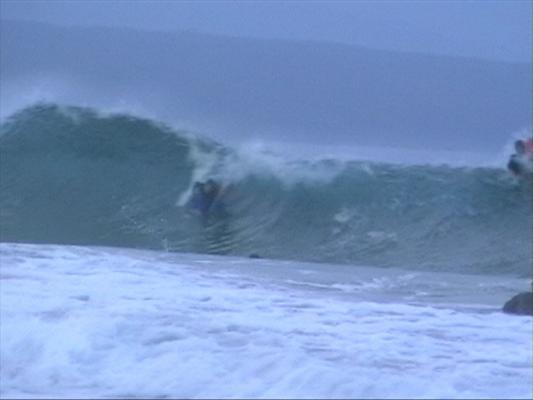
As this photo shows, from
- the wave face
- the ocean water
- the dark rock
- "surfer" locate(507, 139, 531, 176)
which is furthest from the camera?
"surfer" locate(507, 139, 531, 176)

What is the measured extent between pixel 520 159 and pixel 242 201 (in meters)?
2.69

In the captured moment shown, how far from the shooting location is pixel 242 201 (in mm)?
15203

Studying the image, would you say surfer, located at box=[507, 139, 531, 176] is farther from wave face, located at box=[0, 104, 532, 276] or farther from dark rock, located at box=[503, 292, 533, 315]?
dark rock, located at box=[503, 292, 533, 315]

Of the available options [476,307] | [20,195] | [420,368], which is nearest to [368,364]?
[420,368]

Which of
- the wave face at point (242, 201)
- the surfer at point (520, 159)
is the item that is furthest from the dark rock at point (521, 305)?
the surfer at point (520, 159)

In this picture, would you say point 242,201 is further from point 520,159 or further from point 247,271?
point 247,271

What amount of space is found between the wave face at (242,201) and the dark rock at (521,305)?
4140mm

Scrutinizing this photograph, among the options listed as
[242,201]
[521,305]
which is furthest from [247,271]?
[242,201]

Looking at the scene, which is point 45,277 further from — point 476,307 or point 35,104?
point 35,104

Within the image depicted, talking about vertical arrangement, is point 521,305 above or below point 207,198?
below

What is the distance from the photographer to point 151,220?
1472 cm

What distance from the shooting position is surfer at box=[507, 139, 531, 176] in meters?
14.3

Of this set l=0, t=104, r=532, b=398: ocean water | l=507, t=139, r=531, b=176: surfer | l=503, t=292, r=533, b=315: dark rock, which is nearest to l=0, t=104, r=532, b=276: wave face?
l=0, t=104, r=532, b=398: ocean water

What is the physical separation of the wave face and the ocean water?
0.02 meters
